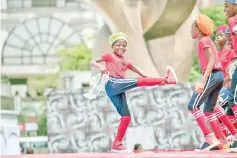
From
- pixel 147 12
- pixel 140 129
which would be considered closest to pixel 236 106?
pixel 147 12

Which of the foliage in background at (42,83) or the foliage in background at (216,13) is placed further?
the foliage in background at (42,83)

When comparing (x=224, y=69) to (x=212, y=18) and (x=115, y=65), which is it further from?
(x=212, y=18)

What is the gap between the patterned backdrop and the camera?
2611cm

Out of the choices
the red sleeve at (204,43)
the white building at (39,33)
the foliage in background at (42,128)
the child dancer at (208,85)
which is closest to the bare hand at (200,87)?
the child dancer at (208,85)

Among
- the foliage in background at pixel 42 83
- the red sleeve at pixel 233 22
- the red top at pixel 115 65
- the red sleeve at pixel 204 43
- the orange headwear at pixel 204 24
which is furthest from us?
the foliage in background at pixel 42 83

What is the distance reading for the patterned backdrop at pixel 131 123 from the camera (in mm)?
26109

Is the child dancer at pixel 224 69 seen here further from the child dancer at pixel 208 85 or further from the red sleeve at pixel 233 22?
the red sleeve at pixel 233 22

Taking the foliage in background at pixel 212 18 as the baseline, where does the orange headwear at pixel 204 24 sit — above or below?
below

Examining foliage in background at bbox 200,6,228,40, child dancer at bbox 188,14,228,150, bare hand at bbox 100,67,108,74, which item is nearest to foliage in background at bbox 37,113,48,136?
foliage in background at bbox 200,6,228,40

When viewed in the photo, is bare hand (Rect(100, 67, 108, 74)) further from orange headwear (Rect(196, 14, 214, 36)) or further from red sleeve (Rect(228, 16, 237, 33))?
red sleeve (Rect(228, 16, 237, 33))

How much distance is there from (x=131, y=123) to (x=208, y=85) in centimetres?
1581

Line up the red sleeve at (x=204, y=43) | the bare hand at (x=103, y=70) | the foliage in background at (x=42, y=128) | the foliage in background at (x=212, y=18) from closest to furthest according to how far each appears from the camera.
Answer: the red sleeve at (x=204, y=43), the bare hand at (x=103, y=70), the foliage in background at (x=212, y=18), the foliage in background at (x=42, y=128)

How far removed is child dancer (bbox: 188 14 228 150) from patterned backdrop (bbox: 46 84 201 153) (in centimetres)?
1517

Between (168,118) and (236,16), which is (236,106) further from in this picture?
(168,118)
